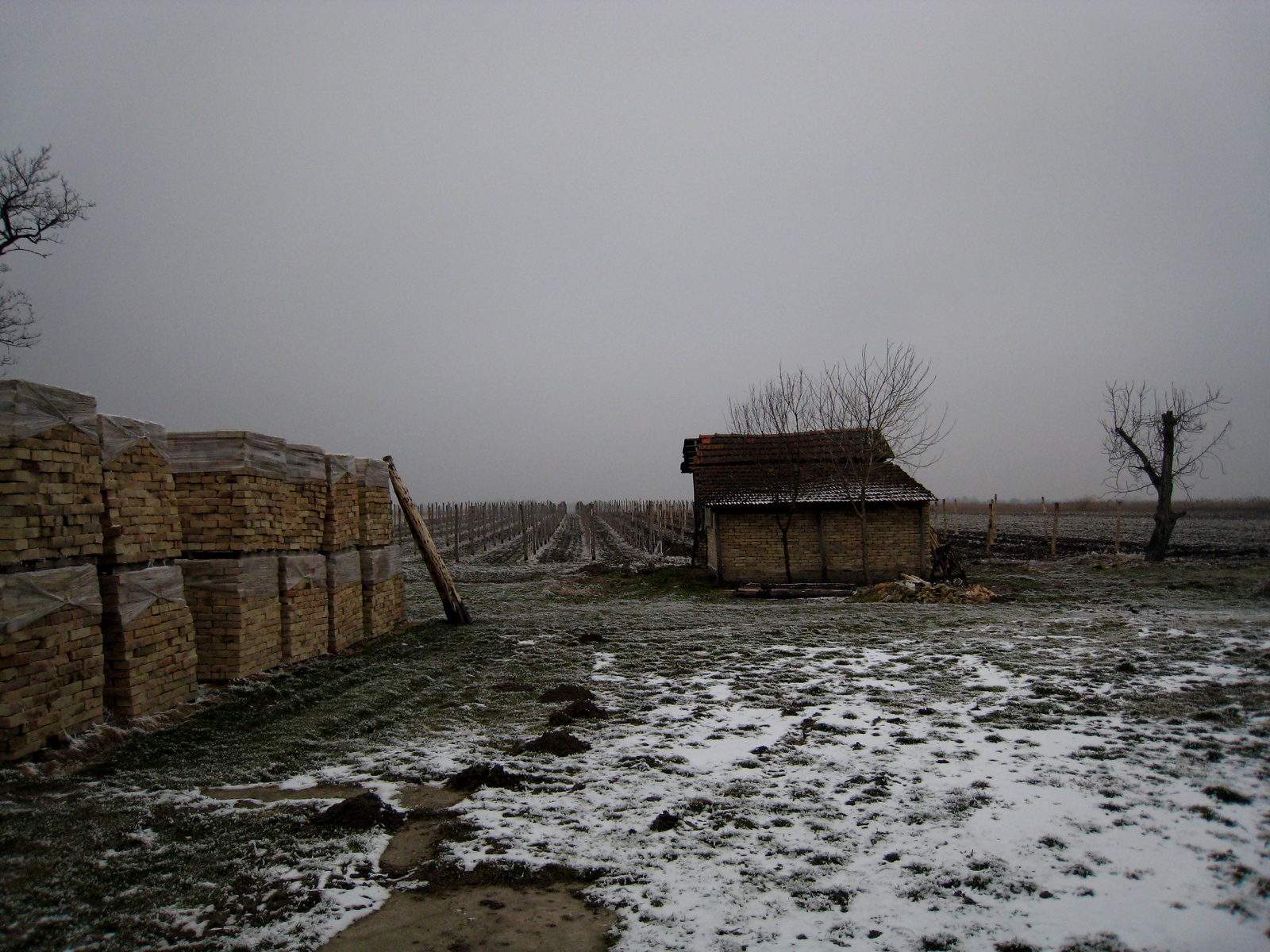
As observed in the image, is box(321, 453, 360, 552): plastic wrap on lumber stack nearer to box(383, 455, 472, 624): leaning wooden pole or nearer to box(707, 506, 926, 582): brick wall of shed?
box(383, 455, 472, 624): leaning wooden pole

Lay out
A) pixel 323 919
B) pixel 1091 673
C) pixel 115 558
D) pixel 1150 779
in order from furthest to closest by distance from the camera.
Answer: pixel 1091 673 < pixel 115 558 < pixel 1150 779 < pixel 323 919

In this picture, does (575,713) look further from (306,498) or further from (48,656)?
(306,498)

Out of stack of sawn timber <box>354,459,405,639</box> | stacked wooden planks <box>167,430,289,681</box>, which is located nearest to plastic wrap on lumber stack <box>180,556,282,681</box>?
stacked wooden planks <box>167,430,289,681</box>

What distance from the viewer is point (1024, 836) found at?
11.0 feet

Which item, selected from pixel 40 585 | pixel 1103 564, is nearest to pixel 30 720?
pixel 40 585

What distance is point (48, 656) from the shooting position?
14.3ft

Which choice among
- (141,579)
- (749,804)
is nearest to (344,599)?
(141,579)

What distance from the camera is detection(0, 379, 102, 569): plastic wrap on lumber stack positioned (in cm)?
423

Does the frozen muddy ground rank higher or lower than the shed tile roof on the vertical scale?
lower

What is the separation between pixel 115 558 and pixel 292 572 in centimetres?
211

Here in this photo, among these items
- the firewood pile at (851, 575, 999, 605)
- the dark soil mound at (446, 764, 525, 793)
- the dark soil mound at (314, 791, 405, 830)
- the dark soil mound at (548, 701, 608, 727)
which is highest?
the dark soil mound at (314, 791, 405, 830)

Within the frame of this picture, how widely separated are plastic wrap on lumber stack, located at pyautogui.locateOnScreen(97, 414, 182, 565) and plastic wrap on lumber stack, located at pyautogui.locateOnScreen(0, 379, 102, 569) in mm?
128

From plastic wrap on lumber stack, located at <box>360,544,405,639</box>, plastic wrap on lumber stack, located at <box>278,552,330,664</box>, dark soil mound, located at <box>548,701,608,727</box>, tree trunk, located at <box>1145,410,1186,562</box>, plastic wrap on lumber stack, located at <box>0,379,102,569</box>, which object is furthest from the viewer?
tree trunk, located at <box>1145,410,1186,562</box>

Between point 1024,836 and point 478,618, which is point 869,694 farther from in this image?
point 478,618
